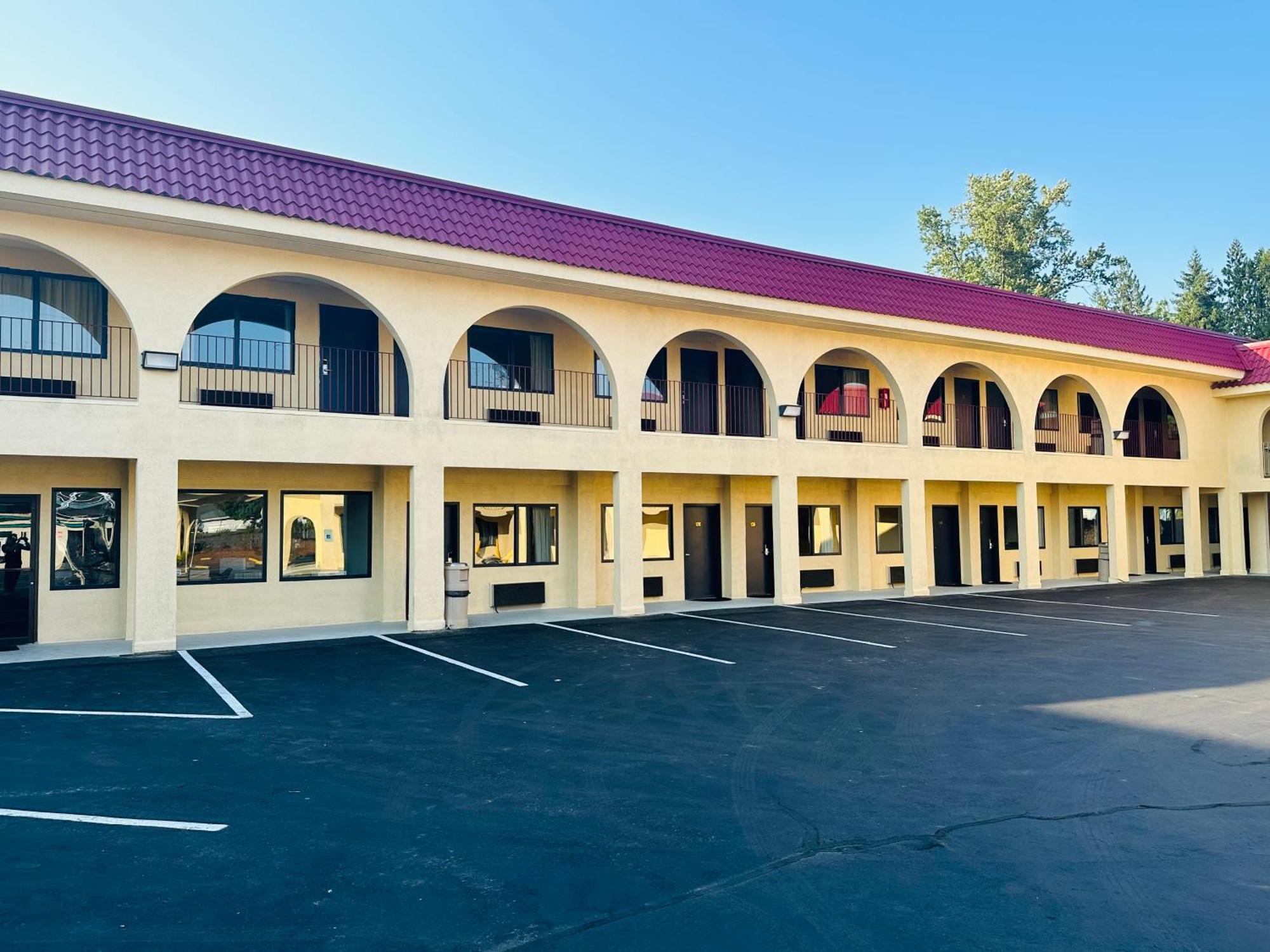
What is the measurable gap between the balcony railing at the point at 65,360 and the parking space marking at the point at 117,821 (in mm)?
9157

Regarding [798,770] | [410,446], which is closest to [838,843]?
[798,770]

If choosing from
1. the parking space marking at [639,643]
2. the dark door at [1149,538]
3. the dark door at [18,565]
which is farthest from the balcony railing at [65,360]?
the dark door at [1149,538]

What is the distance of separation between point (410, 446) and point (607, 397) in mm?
5347

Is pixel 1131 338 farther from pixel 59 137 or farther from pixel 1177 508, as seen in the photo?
pixel 59 137

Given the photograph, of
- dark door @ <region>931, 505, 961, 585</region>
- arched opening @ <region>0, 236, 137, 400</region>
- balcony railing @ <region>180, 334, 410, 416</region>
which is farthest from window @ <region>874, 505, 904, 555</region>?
arched opening @ <region>0, 236, 137, 400</region>

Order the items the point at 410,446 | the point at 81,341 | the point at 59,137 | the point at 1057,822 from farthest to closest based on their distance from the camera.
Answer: the point at 410,446 → the point at 81,341 → the point at 59,137 → the point at 1057,822

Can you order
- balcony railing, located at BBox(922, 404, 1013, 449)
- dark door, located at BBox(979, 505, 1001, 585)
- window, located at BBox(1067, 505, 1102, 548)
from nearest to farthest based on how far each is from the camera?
balcony railing, located at BBox(922, 404, 1013, 449) < dark door, located at BBox(979, 505, 1001, 585) < window, located at BBox(1067, 505, 1102, 548)

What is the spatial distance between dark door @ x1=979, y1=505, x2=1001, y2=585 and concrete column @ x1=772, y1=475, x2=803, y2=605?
8.10m

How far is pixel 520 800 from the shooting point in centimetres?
611

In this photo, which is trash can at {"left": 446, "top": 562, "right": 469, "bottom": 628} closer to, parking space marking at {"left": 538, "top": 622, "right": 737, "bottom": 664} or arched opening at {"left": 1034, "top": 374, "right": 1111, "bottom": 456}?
parking space marking at {"left": 538, "top": 622, "right": 737, "bottom": 664}

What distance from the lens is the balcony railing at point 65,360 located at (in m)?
13.2

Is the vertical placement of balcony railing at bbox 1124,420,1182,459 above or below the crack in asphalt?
above

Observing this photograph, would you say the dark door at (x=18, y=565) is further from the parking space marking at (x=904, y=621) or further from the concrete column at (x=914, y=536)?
the concrete column at (x=914, y=536)

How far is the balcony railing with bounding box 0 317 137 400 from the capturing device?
13227 mm
